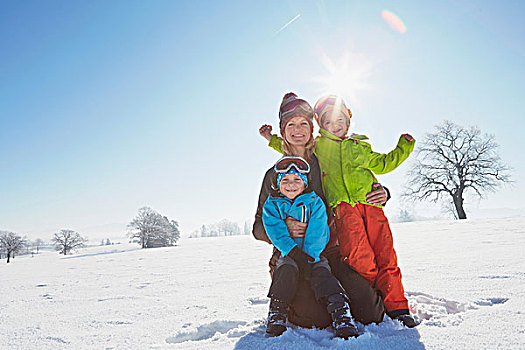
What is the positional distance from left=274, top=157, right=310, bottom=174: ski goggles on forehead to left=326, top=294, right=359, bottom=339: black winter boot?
0.91 m

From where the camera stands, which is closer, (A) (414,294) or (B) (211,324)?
(B) (211,324)

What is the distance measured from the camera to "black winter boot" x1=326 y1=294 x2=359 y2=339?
1.56 metres

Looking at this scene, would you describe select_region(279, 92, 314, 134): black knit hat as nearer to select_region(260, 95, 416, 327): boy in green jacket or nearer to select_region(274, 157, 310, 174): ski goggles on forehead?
select_region(260, 95, 416, 327): boy in green jacket

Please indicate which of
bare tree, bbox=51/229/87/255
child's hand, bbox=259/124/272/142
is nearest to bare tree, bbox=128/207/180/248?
bare tree, bbox=51/229/87/255

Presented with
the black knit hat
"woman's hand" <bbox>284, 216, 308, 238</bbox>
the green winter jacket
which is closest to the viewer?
"woman's hand" <bbox>284, 216, 308, 238</bbox>

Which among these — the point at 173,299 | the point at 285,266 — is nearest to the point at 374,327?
the point at 285,266

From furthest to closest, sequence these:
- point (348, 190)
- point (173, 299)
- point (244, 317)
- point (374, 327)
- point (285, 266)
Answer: point (173, 299) < point (348, 190) < point (244, 317) < point (285, 266) < point (374, 327)

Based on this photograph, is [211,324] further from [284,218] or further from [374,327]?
[374,327]

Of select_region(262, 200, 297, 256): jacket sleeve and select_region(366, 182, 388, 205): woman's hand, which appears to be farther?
select_region(366, 182, 388, 205): woman's hand

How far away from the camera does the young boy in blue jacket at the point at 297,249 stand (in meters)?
1.69

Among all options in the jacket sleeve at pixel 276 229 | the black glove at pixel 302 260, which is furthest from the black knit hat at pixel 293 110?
the black glove at pixel 302 260

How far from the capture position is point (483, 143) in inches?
776

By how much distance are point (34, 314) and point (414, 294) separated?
10.7ft

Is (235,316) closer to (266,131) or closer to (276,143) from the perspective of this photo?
(276,143)
